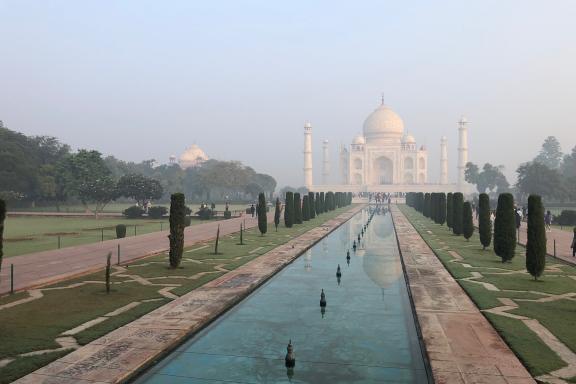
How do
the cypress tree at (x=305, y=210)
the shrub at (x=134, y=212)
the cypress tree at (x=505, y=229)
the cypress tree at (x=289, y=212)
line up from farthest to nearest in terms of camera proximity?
1. the shrub at (x=134, y=212)
2. the cypress tree at (x=305, y=210)
3. the cypress tree at (x=289, y=212)
4. the cypress tree at (x=505, y=229)

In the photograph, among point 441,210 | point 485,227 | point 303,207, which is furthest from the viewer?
point 303,207

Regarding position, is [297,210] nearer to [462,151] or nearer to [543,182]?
[543,182]

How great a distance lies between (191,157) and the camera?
13550 centimetres

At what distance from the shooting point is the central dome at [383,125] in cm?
10625

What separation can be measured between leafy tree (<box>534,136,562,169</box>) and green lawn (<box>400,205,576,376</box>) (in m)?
122

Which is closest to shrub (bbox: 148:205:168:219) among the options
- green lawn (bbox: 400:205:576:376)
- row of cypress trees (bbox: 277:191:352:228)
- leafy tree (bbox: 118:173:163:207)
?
leafy tree (bbox: 118:173:163:207)

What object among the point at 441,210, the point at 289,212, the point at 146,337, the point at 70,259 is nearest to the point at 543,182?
the point at 441,210

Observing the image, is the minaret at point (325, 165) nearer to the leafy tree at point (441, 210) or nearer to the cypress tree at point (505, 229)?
the leafy tree at point (441, 210)

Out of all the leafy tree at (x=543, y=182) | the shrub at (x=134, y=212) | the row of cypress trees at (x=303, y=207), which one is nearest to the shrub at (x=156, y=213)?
the shrub at (x=134, y=212)

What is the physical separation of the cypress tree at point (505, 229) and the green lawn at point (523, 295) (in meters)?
0.42

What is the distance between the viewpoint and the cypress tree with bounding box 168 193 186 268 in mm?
14867

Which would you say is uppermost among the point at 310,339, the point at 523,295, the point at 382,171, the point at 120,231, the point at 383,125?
the point at 383,125

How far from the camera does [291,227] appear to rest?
30641mm

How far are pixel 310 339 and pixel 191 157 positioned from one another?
130403mm
